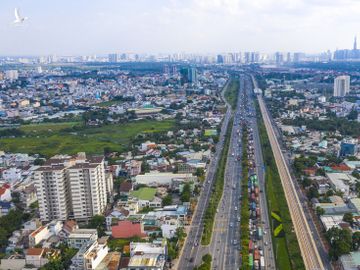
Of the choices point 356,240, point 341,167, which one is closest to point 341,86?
point 341,167

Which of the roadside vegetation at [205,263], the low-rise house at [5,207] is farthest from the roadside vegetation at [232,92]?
the roadside vegetation at [205,263]

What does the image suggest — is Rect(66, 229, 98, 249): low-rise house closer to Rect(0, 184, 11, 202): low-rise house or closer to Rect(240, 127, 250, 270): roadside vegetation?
Rect(240, 127, 250, 270): roadside vegetation

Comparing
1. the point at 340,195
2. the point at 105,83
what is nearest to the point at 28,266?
the point at 340,195

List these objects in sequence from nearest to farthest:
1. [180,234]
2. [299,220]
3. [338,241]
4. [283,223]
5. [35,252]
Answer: [338,241], [35,252], [180,234], [283,223], [299,220]

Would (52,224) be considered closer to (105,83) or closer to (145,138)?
(145,138)

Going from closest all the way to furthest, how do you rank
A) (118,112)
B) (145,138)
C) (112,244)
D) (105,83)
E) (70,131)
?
1. (112,244)
2. (145,138)
3. (70,131)
4. (118,112)
5. (105,83)

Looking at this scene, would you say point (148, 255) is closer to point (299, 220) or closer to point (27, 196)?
point (299, 220)

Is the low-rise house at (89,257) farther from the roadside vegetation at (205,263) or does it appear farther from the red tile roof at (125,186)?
the red tile roof at (125,186)
